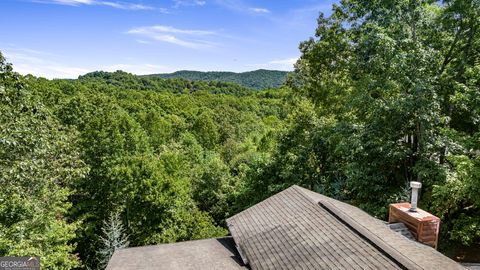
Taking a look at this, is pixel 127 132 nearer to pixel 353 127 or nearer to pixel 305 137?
pixel 305 137

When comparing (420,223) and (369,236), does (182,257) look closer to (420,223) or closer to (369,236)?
(369,236)

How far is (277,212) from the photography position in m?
13.1

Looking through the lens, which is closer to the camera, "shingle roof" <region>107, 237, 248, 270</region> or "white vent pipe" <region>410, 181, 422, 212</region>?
"white vent pipe" <region>410, 181, 422, 212</region>

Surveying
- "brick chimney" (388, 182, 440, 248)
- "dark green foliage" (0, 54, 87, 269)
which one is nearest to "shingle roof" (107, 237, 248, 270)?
"dark green foliage" (0, 54, 87, 269)

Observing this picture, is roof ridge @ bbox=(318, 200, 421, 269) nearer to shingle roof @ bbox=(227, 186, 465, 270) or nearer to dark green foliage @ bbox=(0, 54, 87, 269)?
shingle roof @ bbox=(227, 186, 465, 270)

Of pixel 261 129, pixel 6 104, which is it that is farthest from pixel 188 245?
pixel 261 129

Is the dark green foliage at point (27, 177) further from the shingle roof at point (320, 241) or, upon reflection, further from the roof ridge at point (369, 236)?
the roof ridge at point (369, 236)

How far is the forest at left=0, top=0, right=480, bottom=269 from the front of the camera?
42.0 feet

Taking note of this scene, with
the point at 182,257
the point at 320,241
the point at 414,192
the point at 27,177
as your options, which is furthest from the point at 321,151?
the point at 27,177

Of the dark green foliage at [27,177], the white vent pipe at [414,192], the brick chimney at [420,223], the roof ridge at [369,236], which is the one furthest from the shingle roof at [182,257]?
the white vent pipe at [414,192]

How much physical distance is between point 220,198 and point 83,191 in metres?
12.1

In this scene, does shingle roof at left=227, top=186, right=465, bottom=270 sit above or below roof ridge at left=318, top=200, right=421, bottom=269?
below

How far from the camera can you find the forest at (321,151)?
12812mm

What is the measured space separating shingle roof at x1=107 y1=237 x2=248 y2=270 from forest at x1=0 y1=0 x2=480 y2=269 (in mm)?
4225
